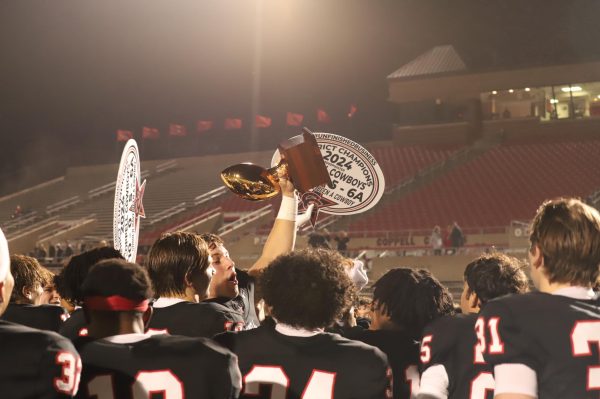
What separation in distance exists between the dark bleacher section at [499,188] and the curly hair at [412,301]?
1408cm

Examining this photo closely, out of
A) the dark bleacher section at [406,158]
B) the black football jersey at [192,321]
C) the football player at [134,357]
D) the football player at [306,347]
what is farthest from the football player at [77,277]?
the dark bleacher section at [406,158]

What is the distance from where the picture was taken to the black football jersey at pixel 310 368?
2.30 m

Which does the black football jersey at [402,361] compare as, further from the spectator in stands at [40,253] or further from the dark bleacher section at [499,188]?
the spectator in stands at [40,253]

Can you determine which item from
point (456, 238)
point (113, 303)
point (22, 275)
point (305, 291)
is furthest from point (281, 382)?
point (456, 238)

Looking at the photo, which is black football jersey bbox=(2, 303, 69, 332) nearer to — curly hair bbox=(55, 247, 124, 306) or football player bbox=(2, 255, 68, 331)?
football player bbox=(2, 255, 68, 331)

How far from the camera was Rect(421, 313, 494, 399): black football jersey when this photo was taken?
258 centimetres

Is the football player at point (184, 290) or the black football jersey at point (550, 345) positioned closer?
the black football jersey at point (550, 345)

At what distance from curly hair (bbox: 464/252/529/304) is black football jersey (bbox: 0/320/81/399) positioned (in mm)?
1549

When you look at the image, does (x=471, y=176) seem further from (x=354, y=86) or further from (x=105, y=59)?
(x=105, y=59)

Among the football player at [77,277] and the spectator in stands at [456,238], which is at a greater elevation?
the football player at [77,277]

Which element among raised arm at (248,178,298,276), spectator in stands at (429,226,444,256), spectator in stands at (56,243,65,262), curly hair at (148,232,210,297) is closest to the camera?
curly hair at (148,232,210,297)

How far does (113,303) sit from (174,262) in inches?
27.7

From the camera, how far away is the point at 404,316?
2.87 m

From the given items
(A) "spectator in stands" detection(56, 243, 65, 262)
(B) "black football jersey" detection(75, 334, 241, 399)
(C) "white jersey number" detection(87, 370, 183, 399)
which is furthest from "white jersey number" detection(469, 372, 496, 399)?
(A) "spectator in stands" detection(56, 243, 65, 262)
